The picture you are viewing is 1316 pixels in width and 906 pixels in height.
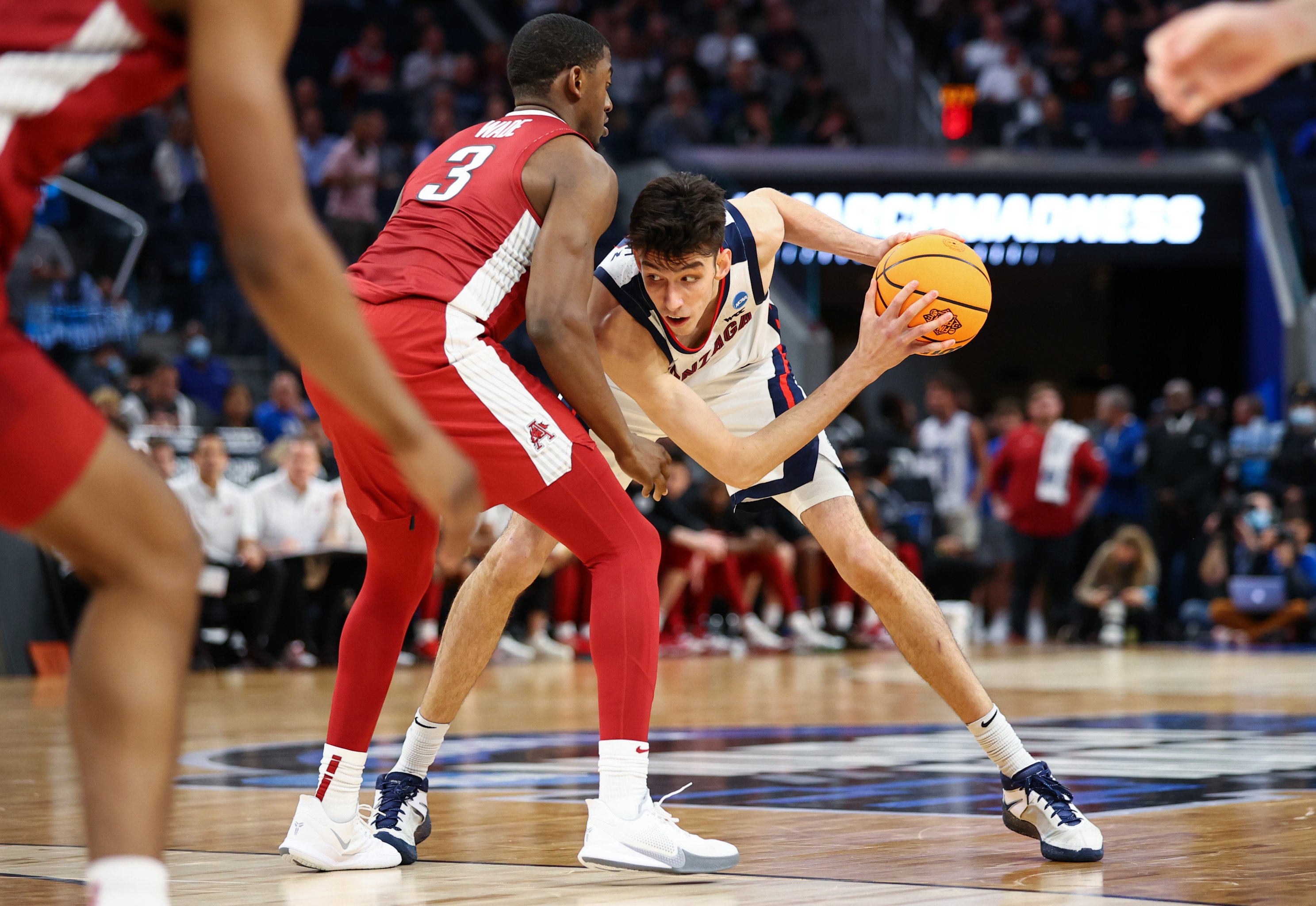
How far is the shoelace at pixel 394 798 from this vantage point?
3.81 m

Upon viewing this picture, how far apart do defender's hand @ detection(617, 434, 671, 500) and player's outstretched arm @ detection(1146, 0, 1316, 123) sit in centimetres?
146

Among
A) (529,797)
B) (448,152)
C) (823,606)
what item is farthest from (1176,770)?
(823,606)

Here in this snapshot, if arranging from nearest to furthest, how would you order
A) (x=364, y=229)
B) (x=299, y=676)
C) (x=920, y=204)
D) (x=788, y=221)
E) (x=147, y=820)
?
1. (x=147, y=820)
2. (x=788, y=221)
3. (x=299, y=676)
4. (x=364, y=229)
5. (x=920, y=204)

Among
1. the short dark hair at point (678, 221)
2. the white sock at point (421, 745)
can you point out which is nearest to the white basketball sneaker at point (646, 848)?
the white sock at point (421, 745)

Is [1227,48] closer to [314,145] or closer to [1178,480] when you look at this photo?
[1178,480]

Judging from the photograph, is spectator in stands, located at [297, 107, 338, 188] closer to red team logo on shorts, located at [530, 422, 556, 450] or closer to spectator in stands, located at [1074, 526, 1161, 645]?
spectator in stands, located at [1074, 526, 1161, 645]

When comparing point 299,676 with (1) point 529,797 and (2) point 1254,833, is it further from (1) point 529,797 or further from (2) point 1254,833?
(2) point 1254,833

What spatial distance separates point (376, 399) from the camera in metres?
2.00

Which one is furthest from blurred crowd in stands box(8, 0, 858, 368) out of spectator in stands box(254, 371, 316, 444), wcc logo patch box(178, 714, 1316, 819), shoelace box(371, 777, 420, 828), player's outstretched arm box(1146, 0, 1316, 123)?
player's outstretched arm box(1146, 0, 1316, 123)

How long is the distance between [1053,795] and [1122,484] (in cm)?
1174

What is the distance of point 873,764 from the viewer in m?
5.50

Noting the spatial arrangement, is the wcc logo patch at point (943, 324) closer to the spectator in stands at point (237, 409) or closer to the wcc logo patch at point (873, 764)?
the wcc logo patch at point (873, 764)

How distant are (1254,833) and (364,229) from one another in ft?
36.6

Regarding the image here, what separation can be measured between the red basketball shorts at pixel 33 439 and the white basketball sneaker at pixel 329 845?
174 centimetres
